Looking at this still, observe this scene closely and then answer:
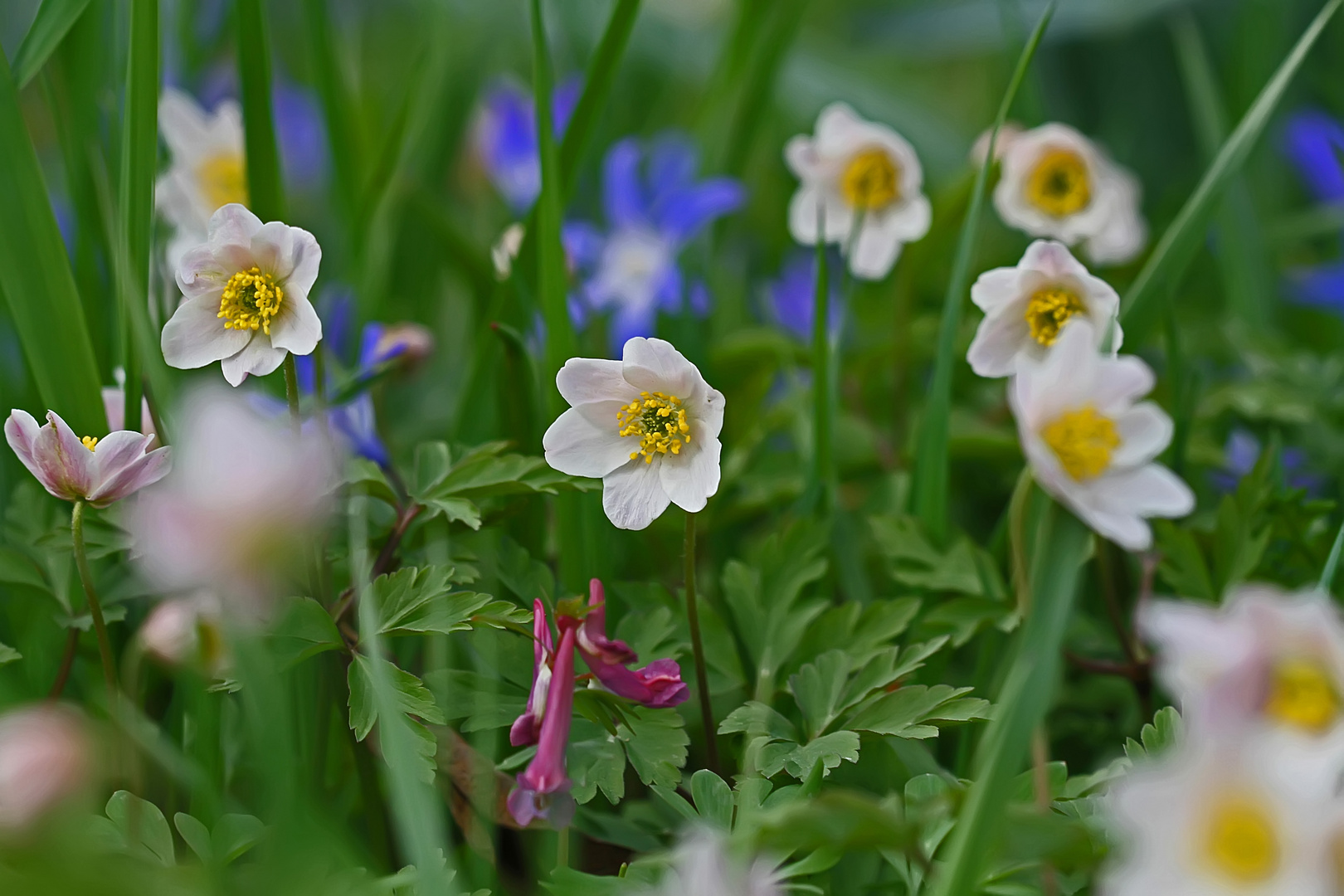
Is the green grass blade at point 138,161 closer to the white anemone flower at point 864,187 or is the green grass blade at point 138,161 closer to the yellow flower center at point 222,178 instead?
the yellow flower center at point 222,178

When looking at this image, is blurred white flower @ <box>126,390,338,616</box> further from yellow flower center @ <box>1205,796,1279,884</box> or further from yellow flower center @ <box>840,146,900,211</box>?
yellow flower center @ <box>840,146,900,211</box>

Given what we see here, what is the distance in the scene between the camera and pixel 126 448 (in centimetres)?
68

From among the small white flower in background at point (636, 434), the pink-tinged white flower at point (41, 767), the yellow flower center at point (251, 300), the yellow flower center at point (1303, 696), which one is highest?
the yellow flower center at point (251, 300)

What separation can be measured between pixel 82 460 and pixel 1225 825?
2.10 feet

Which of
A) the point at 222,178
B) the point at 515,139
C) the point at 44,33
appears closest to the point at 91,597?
the point at 44,33

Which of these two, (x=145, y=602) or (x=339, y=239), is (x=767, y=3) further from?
(x=145, y=602)

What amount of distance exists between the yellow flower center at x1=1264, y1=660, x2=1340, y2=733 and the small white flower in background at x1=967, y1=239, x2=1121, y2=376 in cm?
24

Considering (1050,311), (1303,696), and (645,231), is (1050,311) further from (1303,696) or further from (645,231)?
(645,231)

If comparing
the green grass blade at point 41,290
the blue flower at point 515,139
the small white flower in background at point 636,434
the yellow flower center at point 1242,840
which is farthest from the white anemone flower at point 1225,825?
the blue flower at point 515,139

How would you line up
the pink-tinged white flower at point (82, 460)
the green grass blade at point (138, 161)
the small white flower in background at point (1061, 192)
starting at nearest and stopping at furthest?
the pink-tinged white flower at point (82, 460)
the green grass blade at point (138, 161)
the small white flower in background at point (1061, 192)

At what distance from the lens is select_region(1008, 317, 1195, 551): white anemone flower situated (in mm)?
557

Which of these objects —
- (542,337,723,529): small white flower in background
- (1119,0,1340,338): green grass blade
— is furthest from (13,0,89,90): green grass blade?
(1119,0,1340,338): green grass blade

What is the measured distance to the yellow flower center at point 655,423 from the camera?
27.9 inches

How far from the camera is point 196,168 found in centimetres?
117
